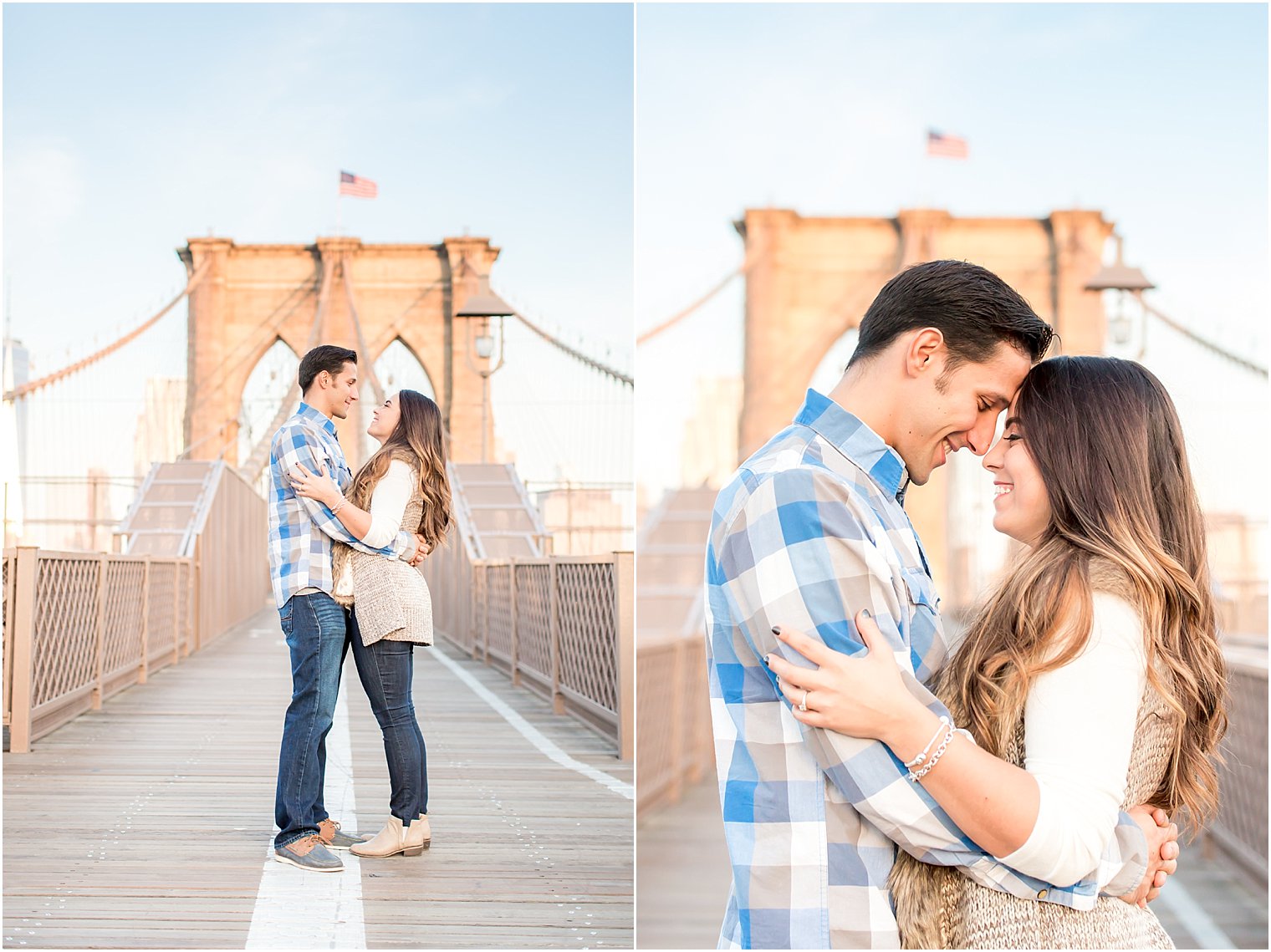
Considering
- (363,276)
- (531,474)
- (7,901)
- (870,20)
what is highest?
(870,20)

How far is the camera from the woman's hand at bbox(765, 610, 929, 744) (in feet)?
2.64

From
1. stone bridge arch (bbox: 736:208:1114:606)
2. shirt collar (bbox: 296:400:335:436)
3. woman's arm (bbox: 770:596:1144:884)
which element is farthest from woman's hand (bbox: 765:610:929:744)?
stone bridge arch (bbox: 736:208:1114:606)

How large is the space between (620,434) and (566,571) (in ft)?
1.34

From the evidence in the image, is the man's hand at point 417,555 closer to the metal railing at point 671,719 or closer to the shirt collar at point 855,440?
the metal railing at point 671,719

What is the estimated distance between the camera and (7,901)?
2260 mm

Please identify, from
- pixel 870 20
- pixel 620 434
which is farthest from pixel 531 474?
pixel 870 20

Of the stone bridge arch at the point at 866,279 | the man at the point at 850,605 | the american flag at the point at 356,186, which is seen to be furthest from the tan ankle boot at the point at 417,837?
the stone bridge arch at the point at 866,279

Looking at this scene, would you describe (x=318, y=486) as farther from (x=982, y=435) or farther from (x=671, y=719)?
(x=671, y=719)

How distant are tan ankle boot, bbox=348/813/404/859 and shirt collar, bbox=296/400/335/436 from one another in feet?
2.34

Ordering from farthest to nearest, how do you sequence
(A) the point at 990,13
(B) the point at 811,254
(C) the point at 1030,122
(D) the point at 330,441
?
(B) the point at 811,254, (C) the point at 1030,122, (A) the point at 990,13, (D) the point at 330,441

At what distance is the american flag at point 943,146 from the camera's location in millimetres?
6883

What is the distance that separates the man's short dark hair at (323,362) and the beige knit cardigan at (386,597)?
21 centimetres

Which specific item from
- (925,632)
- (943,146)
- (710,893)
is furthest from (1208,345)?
(925,632)

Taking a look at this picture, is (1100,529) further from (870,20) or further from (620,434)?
(870,20)
